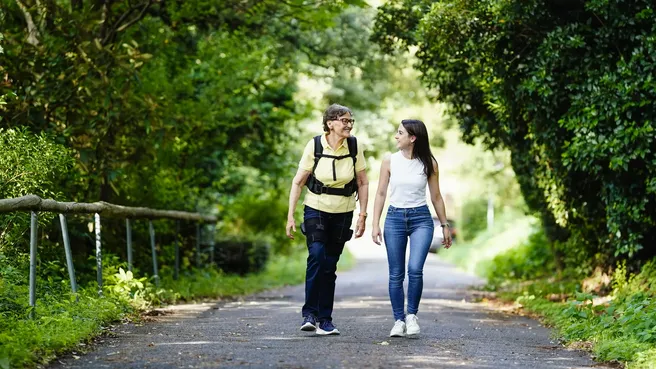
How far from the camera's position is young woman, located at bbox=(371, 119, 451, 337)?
8.05 m

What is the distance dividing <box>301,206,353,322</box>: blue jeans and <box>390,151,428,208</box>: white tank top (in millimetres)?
451

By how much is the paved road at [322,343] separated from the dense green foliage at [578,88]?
188 centimetres

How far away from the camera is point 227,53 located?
15.5 meters

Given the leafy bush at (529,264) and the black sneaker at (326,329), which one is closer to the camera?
the black sneaker at (326,329)

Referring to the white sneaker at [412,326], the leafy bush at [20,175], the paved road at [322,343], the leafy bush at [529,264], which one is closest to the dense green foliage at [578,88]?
the paved road at [322,343]

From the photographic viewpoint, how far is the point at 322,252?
320 inches

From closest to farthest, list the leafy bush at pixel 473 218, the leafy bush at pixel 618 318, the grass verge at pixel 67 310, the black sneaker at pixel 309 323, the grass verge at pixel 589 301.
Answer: the grass verge at pixel 67 310 → the leafy bush at pixel 618 318 → the grass verge at pixel 589 301 → the black sneaker at pixel 309 323 → the leafy bush at pixel 473 218

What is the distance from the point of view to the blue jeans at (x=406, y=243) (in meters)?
8.05

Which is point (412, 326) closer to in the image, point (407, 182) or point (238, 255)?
point (407, 182)

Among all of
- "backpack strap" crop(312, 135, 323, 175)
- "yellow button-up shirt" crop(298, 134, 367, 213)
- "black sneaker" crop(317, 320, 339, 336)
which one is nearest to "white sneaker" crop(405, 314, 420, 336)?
"black sneaker" crop(317, 320, 339, 336)

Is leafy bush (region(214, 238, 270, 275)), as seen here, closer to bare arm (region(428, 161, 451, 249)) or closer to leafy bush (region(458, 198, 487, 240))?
bare arm (region(428, 161, 451, 249))

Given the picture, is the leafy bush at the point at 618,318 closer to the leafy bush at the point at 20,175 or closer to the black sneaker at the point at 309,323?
the black sneaker at the point at 309,323

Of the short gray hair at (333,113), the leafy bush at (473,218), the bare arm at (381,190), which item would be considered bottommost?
the bare arm at (381,190)

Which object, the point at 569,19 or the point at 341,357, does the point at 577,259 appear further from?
the point at 341,357
